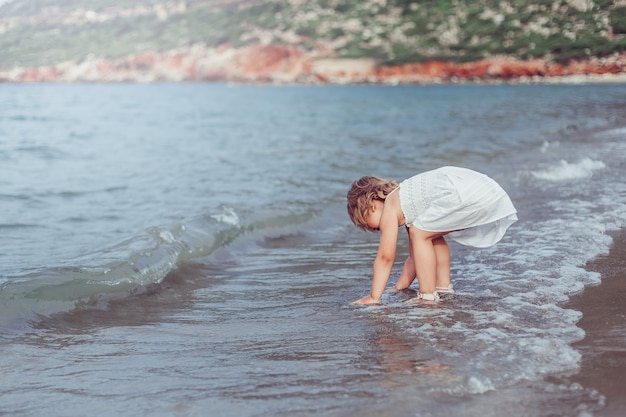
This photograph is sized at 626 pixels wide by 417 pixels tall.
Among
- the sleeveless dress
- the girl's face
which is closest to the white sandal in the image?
the sleeveless dress

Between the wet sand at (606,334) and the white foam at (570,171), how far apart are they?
176 inches

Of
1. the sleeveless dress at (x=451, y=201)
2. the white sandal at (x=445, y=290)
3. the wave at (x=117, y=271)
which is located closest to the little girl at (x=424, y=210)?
the sleeveless dress at (x=451, y=201)

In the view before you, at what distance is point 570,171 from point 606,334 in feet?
21.3

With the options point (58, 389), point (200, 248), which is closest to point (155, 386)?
point (58, 389)

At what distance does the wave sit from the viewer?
14.6 ft

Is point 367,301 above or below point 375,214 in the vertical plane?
below

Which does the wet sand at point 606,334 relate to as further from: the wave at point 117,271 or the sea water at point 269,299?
the wave at point 117,271

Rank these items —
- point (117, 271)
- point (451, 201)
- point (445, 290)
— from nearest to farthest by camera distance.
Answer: point (451, 201) < point (445, 290) < point (117, 271)

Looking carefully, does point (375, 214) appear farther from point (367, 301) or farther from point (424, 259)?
point (367, 301)

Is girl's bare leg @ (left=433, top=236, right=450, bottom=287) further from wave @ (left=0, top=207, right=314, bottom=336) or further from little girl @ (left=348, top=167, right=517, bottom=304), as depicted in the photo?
wave @ (left=0, top=207, right=314, bottom=336)

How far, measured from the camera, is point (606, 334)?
130 inches

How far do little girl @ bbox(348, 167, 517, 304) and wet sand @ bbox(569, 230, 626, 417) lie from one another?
70 cm

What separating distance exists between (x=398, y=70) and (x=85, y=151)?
5152cm

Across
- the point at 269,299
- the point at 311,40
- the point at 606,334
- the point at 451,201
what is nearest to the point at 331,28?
the point at 311,40
